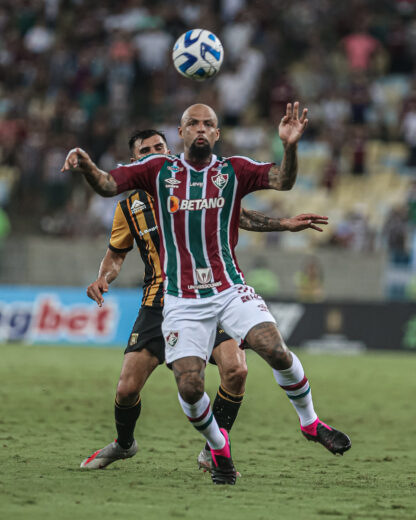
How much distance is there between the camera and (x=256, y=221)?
27.2ft

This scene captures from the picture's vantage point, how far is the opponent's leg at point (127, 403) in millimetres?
8203

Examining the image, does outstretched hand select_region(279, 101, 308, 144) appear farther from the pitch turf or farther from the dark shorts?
the pitch turf

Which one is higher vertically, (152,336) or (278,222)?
(278,222)

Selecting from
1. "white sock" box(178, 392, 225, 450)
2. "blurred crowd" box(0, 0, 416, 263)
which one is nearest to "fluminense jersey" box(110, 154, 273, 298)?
"white sock" box(178, 392, 225, 450)

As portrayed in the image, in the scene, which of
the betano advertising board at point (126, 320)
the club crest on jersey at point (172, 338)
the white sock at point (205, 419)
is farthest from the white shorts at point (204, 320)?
the betano advertising board at point (126, 320)

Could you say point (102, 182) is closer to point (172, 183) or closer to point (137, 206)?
point (172, 183)

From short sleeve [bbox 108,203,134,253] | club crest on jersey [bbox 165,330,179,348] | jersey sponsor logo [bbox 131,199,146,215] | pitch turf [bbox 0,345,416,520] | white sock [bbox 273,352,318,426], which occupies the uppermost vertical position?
jersey sponsor logo [bbox 131,199,146,215]

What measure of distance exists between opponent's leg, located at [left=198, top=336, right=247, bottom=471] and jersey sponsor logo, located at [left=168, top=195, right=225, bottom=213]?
1.23 meters

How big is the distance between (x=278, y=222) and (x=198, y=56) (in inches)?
63.6

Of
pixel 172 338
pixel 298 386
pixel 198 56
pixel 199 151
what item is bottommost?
pixel 298 386

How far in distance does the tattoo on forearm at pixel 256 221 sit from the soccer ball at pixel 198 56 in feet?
4.00

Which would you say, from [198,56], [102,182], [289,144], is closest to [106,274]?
[102,182]

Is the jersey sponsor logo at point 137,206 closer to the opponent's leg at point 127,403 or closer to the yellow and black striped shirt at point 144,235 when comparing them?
the yellow and black striped shirt at point 144,235

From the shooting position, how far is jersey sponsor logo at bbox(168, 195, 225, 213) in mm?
7617
